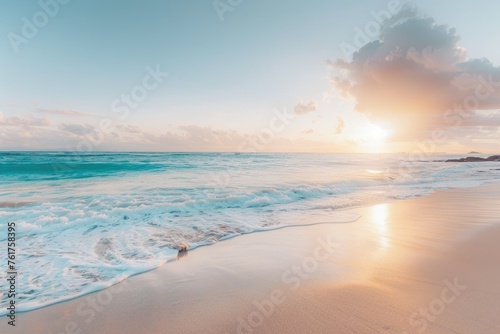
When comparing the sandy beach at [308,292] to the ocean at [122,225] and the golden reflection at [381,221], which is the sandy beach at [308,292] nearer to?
the golden reflection at [381,221]

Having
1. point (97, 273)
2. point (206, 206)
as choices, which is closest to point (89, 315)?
point (97, 273)

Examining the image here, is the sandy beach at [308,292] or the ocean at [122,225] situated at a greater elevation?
the sandy beach at [308,292]

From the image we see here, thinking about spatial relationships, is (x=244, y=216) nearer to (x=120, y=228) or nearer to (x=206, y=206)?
(x=206, y=206)

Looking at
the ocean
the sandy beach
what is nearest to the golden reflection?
the sandy beach

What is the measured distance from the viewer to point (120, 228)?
26.1 feet

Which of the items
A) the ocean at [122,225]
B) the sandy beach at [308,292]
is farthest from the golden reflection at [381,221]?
the ocean at [122,225]

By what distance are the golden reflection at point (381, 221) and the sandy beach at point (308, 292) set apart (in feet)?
0.48

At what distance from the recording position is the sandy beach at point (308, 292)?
311 cm

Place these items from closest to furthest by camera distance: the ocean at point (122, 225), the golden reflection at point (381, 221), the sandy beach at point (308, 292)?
the sandy beach at point (308, 292)
the ocean at point (122, 225)
the golden reflection at point (381, 221)

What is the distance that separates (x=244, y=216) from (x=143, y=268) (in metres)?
5.06

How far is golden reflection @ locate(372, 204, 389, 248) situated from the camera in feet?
20.9

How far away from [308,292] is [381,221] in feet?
18.8

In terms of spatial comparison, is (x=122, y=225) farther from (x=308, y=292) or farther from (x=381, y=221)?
(x=381, y=221)

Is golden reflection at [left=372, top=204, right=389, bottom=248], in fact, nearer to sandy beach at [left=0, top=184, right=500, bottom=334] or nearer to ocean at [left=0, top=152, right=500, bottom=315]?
sandy beach at [left=0, top=184, right=500, bottom=334]
